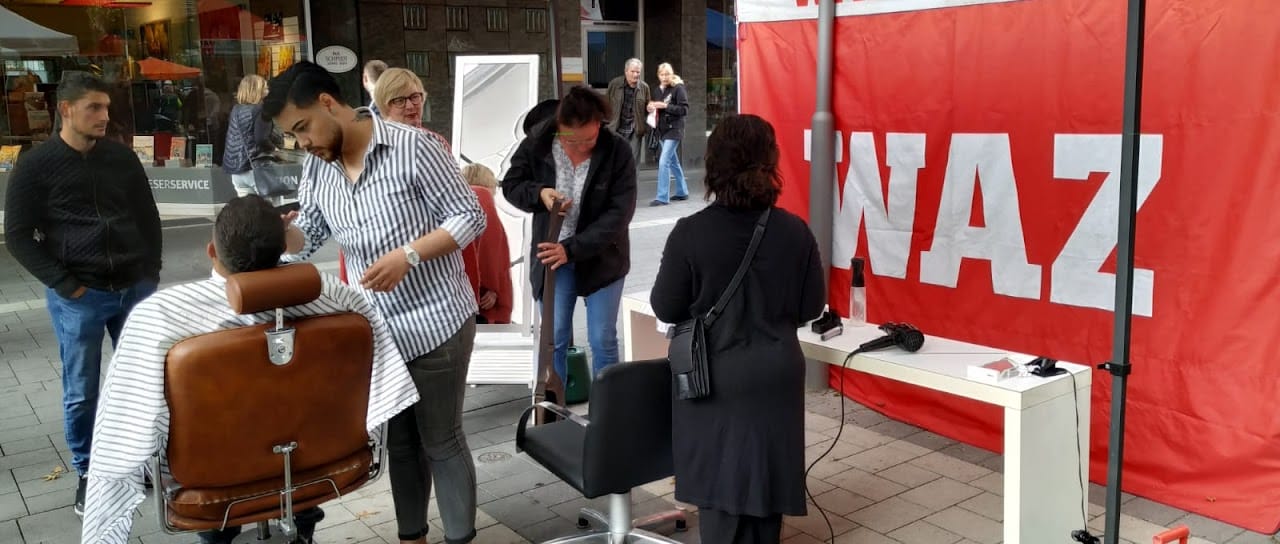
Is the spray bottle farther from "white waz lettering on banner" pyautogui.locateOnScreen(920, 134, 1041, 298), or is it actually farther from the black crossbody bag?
Answer: the black crossbody bag

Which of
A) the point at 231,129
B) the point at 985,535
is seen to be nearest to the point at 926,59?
the point at 985,535

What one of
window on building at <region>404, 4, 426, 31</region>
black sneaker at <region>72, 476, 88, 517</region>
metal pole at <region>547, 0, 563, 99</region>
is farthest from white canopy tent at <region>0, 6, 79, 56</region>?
metal pole at <region>547, 0, 563, 99</region>

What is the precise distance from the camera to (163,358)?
2.46 metres

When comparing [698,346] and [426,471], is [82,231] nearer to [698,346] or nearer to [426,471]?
[426,471]

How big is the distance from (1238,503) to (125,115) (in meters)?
9.86

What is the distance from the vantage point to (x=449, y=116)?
42.2 feet

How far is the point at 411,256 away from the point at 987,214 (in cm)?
254

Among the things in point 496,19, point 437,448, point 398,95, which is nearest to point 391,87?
point 398,95

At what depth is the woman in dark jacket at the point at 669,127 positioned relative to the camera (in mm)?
12539

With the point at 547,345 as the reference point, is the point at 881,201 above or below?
above

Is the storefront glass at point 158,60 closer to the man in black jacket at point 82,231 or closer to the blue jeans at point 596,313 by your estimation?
the man in black jacket at point 82,231

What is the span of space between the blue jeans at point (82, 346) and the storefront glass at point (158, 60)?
17.1 feet

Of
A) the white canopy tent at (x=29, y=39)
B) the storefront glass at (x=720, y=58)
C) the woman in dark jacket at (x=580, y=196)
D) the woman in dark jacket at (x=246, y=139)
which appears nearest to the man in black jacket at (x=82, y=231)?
the woman in dark jacket at (x=580, y=196)

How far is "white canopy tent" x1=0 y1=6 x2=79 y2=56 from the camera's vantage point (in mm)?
7766
